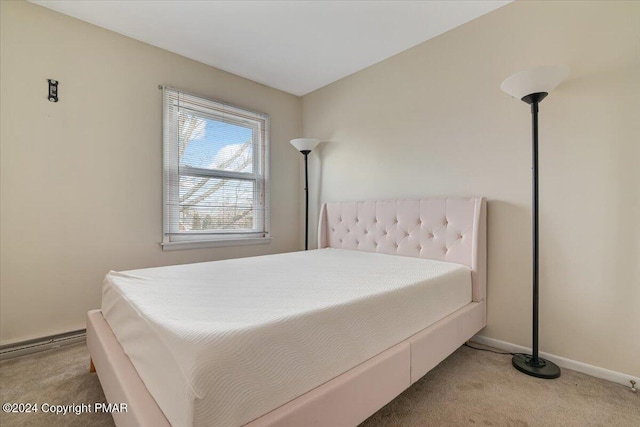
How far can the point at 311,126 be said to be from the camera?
3.56 metres

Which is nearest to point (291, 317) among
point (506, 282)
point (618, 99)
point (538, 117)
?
point (506, 282)

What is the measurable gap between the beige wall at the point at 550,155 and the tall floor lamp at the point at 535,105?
0.20 m

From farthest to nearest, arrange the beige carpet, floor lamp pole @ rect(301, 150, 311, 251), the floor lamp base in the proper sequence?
floor lamp pole @ rect(301, 150, 311, 251), the floor lamp base, the beige carpet

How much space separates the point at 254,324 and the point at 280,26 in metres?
2.33

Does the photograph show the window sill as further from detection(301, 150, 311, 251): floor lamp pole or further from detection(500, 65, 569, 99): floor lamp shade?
detection(500, 65, 569, 99): floor lamp shade

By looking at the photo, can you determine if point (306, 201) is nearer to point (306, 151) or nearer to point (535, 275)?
point (306, 151)

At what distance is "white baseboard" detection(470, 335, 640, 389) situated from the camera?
1596mm

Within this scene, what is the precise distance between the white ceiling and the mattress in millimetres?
1892

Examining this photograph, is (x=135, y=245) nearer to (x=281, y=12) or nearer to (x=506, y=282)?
(x=281, y=12)

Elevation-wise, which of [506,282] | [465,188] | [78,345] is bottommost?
[78,345]

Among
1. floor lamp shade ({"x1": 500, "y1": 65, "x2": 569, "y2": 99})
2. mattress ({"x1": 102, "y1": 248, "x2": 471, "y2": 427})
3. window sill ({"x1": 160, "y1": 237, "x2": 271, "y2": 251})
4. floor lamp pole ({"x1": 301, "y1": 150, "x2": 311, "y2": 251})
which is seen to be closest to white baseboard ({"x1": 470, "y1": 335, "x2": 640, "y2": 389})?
mattress ({"x1": 102, "y1": 248, "x2": 471, "y2": 427})

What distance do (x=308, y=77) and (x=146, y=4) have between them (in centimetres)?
159

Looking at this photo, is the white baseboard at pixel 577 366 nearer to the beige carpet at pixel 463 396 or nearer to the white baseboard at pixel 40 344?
the beige carpet at pixel 463 396

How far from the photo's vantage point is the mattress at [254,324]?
0.79 meters
